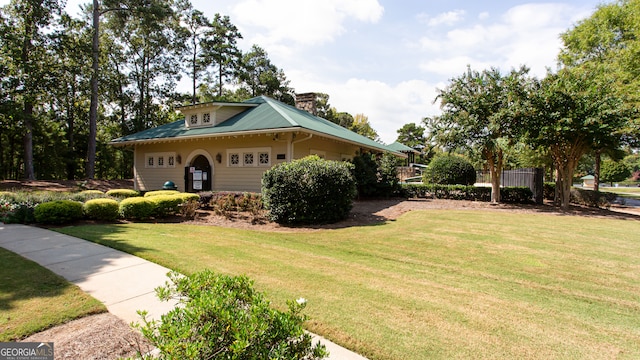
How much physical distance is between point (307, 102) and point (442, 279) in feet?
55.6

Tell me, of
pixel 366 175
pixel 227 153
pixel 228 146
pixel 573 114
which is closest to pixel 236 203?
pixel 227 153

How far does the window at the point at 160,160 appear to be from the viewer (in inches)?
670

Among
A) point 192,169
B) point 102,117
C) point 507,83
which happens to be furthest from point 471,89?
point 102,117

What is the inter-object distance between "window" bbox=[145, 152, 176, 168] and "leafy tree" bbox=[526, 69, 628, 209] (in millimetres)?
17517

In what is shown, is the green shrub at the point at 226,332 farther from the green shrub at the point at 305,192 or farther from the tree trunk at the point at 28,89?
the tree trunk at the point at 28,89

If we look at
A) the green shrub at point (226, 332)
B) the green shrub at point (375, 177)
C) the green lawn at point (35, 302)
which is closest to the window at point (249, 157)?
the green shrub at point (375, 177)

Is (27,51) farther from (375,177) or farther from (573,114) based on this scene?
(573,114)

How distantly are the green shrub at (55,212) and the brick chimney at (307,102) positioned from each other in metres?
13.9

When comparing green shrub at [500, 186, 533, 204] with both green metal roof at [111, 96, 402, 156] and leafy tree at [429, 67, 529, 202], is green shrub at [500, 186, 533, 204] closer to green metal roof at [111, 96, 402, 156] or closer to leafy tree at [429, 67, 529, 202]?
leafy tree at [429, 67, 529, 202]

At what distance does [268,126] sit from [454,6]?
7.83 meters

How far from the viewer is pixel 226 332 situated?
5.93ft

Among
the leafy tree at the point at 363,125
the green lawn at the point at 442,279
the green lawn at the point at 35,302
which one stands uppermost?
the leafy tree at the point at 363,125

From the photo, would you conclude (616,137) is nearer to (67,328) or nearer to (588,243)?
(588,243)

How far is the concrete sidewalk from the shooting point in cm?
333
